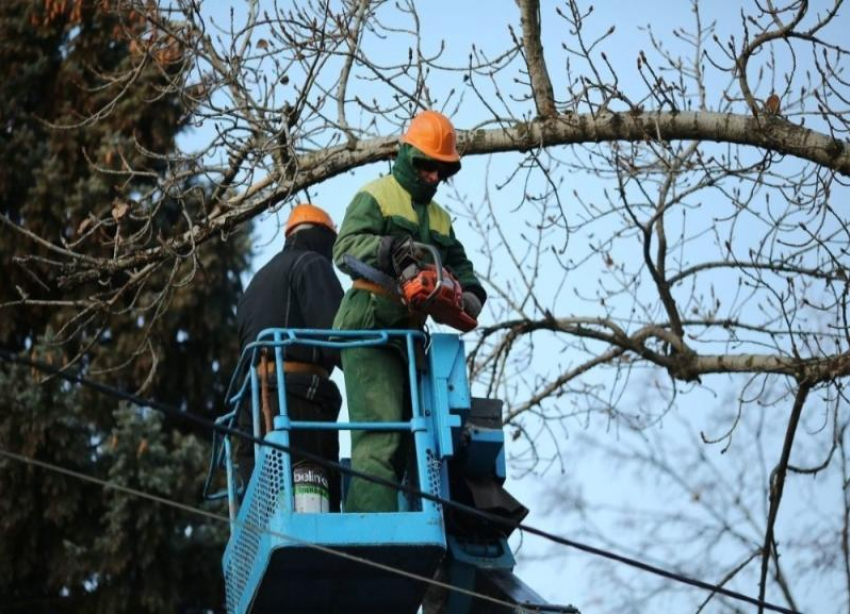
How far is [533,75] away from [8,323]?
28.9 ft

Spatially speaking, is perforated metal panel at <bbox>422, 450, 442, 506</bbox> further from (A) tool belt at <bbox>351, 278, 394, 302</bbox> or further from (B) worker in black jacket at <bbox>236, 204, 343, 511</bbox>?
(A) tool belt at <bbox>351, 278, 394, 302</bbox>

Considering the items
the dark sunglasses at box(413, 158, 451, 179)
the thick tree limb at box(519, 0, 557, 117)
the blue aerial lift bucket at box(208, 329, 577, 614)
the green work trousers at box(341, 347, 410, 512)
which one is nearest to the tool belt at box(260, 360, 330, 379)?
the blue aerial lift bucket at box(208, 329, 577, 614)

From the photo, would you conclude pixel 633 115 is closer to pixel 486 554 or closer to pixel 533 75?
pixel 533 75

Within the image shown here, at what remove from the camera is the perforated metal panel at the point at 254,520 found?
9.41 m

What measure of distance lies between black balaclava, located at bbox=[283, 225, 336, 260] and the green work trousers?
1.38 meters

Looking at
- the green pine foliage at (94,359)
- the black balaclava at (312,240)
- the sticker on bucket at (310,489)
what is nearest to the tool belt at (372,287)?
the sticker on bucket at (310,489)

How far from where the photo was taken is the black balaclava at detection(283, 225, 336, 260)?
11.1 meters

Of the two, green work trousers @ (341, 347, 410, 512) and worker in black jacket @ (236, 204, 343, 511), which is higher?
worker in black jacket @ (236, 204, 343, 511)

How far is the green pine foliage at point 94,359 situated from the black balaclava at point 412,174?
629 cm

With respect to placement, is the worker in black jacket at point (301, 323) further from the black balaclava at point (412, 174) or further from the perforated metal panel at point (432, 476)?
the black balaclava at point (412, 174)

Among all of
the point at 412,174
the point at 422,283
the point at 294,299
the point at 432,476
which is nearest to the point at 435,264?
the point at 422,283

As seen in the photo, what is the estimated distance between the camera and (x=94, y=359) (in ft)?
61.9

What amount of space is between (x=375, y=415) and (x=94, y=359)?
31.4 ft

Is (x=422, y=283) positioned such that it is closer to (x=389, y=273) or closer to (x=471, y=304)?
(x=389, y=273)
